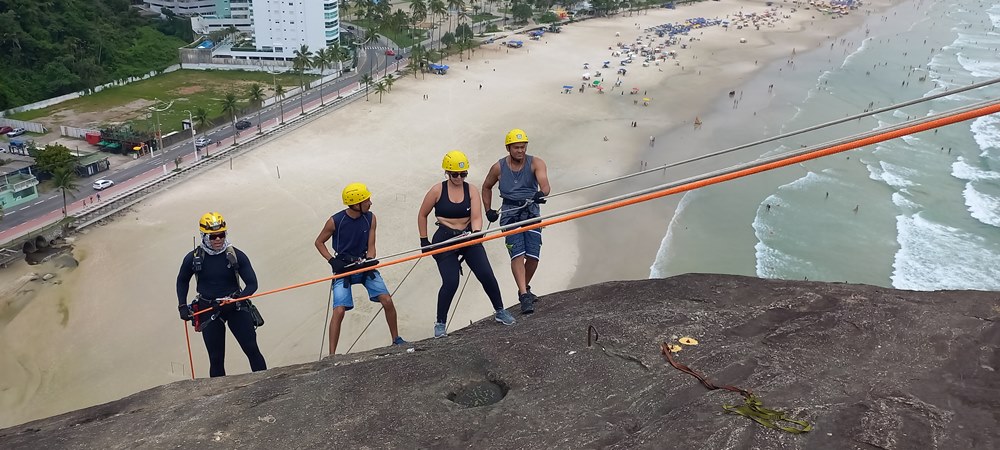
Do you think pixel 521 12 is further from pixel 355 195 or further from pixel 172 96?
pixel 355 195

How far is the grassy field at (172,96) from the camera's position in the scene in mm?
51562

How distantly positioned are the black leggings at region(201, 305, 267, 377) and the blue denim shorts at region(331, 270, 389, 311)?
4.16ft

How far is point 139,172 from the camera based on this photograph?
38.8m

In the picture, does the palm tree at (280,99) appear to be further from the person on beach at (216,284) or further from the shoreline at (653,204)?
the person on beach at (216,284)

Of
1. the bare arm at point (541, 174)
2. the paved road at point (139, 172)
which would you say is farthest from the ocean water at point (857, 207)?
the paved road at point (139, 172)

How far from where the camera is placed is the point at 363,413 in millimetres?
6352

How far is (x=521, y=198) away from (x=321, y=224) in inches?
897

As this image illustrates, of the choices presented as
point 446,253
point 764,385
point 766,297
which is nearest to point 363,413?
point 446,253

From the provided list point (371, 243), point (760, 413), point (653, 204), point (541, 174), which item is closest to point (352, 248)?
point (371, 243)

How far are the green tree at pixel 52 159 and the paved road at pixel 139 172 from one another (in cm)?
146

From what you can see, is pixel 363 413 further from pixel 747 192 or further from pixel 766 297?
pixel 747 192

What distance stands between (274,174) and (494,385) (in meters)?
33.3

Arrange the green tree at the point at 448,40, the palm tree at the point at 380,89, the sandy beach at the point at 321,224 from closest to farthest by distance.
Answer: the sandy beach at the point at 321,224
the palm tree at the point at 380,89
the green tree at the point at 448,40

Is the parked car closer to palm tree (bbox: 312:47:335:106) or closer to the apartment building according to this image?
palm tree (bbox: 312:47:335:106)
